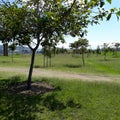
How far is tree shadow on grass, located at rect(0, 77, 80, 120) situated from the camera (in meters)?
9.73

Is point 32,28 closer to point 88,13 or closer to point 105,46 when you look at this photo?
point 88,13

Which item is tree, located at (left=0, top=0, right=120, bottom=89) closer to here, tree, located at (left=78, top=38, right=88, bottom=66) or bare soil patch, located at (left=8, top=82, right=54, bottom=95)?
bare soil patch, located at (left=8, top=82, right=54, bottom=95)

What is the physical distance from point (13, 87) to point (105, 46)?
5984cm

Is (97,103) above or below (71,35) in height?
below

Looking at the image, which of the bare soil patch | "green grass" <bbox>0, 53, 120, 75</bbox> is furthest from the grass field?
"green grass" <bbox>0, 53, 120, 75</bbox>

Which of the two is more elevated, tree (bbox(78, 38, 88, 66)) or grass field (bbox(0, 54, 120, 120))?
tree (bbox(78, 38, 88, 66))

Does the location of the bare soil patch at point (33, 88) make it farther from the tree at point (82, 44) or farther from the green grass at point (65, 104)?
the tree at point (82, 44)

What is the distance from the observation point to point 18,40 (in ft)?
41.6

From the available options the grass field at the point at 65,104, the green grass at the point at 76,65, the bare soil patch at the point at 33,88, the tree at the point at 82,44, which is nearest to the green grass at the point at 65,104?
the grass field at the point at 65,104

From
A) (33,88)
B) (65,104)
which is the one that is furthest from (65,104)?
(33,88)

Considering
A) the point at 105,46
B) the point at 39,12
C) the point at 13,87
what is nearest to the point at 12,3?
the point at 39,12

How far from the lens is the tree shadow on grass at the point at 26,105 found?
973cm

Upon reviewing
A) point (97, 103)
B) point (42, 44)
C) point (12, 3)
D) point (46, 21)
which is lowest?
point (97, 103)

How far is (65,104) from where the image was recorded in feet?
36.3
